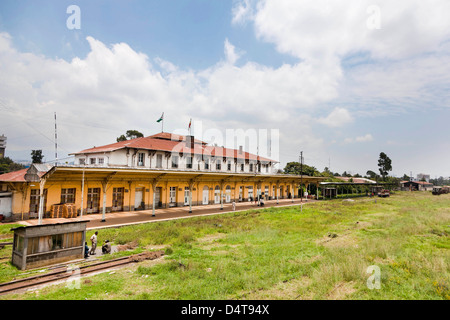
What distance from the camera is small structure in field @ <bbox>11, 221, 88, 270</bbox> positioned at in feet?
32.4

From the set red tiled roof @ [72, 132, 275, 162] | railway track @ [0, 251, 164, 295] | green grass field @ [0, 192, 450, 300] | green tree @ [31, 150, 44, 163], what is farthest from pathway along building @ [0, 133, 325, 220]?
green tree @ [31, 150, 44, 163]

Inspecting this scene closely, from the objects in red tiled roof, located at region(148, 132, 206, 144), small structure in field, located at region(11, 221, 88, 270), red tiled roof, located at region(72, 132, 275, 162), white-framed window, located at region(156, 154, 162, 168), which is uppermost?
red tiled roof, located at region(148, 132, 206, 144)

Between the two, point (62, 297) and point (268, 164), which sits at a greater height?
point (268, 164)

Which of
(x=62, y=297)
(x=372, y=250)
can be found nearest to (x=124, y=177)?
(x=62, y=297)

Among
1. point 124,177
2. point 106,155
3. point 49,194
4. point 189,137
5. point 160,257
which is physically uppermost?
point 189,137

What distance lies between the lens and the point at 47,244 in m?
10.5

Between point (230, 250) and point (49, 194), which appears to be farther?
point (49, 194)

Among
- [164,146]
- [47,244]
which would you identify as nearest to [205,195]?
[164,146]

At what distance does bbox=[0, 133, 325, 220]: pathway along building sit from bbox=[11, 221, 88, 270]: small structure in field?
673 cm

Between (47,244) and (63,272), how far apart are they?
70.8 inches

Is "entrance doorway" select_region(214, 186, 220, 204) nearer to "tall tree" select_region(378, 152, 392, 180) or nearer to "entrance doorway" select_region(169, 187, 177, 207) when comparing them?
"entrance doorway" select_region(169, 187, 177, 207)

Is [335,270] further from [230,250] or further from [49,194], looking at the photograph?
[49,194]
